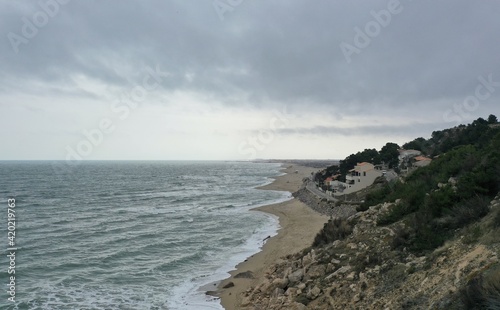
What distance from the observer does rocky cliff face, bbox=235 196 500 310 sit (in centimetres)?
793

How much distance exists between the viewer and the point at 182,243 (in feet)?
91.9

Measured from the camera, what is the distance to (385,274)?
34.4 ft

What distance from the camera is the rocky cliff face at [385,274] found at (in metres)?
7.93

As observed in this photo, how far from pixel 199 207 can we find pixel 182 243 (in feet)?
72.4

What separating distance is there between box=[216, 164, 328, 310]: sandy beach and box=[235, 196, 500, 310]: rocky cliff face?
145 centimetres

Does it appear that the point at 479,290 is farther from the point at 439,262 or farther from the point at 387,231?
the point at 387,231

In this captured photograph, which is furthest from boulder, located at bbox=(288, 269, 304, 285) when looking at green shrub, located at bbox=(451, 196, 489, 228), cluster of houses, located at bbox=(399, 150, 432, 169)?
cluster of houses, located at bbox=(399, 150, 432, 169)

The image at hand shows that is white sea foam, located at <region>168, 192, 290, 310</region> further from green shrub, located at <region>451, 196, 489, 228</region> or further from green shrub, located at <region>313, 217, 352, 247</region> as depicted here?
green shrub, located at <region>451, 196, 489, 228</region>

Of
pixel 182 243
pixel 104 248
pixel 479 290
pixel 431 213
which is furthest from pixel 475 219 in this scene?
pixel 104 248

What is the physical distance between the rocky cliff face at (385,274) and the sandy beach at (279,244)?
1455 mm

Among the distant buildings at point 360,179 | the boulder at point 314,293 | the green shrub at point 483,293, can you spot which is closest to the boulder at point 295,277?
the boulder at point 314,293

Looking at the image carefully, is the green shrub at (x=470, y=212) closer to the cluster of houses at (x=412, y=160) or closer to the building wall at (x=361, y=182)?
the cluster of houses at (x=412, y=160)

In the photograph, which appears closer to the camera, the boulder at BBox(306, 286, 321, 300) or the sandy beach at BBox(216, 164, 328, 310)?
the boulder at BBox(306, 286, 321, 300)

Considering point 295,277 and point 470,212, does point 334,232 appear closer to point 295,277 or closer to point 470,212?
point 295,277
